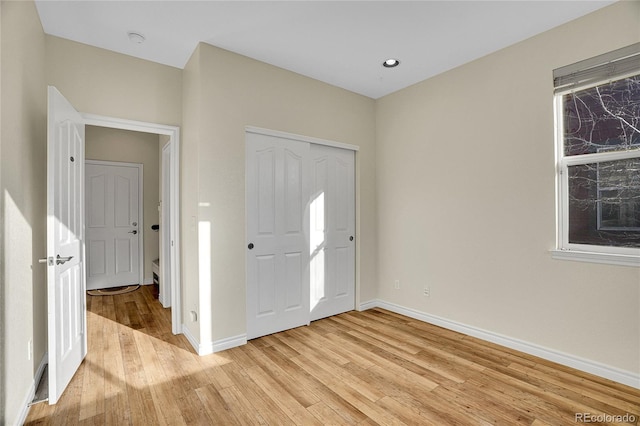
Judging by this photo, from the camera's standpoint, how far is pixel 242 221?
9.91ft

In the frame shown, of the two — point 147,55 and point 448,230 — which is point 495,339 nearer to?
point 448,230

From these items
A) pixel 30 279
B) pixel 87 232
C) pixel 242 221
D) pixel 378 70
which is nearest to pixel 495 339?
pixel 242 221

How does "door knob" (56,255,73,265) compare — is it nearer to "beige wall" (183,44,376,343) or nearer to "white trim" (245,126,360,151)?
"beige wall" (183,44,376,343)

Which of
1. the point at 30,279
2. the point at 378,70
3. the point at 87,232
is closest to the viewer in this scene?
the point at 30,279

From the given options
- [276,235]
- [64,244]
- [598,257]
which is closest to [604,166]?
[598,257]

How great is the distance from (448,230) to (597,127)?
58.5 inches

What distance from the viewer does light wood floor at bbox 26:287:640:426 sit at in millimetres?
1948

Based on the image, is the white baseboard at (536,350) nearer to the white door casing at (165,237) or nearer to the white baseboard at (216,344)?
the white baseboard at (216,344)

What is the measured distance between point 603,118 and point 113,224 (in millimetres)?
6333

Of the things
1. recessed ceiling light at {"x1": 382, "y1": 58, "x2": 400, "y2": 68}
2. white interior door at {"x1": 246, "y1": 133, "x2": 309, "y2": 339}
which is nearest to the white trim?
white interior door at {"x1": 246, "y1": 133, "x2": 309, "y2": 339}

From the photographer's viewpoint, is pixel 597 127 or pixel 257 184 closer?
pixel 597 127

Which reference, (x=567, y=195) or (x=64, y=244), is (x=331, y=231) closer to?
(x=567, y=195)

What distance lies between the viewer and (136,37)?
2678 millimetres

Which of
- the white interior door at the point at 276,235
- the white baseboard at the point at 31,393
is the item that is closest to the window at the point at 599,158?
the white interior door at the point at 276,235
